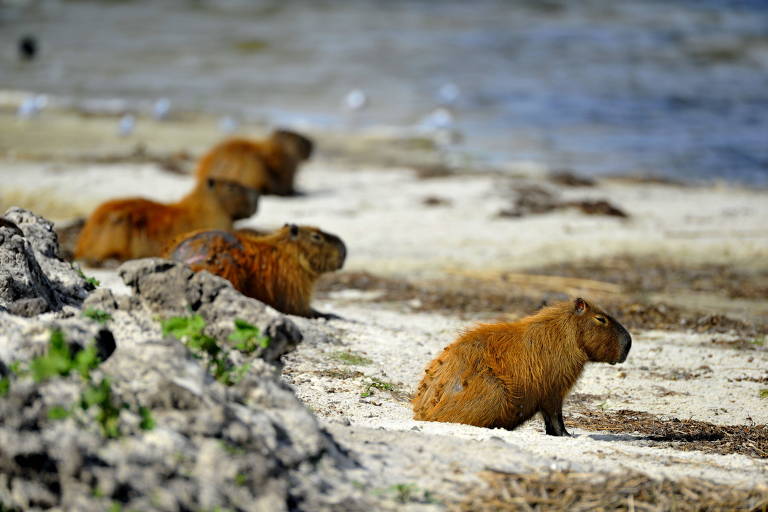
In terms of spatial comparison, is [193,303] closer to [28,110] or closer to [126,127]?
[126,127]

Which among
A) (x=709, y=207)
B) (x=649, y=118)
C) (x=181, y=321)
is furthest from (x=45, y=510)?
(x=649, y=118)

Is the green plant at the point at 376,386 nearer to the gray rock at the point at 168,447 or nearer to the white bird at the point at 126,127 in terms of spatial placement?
the gray rock at the point at 168,447

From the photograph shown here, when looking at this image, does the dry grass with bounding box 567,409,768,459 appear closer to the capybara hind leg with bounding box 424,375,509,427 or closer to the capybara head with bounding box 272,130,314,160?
the capybara hind leg with bounding box 424,375,509,427

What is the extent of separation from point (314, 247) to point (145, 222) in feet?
7.46

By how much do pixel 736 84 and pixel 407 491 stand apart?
22818 mm

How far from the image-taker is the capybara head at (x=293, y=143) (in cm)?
1409

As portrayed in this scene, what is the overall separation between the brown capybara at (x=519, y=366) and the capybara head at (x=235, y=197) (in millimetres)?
4744

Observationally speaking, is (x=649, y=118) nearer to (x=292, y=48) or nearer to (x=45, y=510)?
(x=292, y=48)

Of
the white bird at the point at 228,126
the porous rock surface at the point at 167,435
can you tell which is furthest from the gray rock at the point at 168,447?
the white bird at the point at 228,126

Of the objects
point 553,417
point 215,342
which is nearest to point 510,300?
point 553,417

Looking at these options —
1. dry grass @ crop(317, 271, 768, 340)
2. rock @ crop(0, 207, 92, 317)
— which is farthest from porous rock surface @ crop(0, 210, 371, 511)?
dry grass @ crop(317, 271, 768, 340)

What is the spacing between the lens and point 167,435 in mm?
3404

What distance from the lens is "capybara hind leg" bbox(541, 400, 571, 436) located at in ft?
17.4

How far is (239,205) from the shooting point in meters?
9.98
